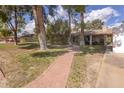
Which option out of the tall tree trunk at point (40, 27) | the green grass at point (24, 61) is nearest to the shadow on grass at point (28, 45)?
the green grass at point (24, 61)

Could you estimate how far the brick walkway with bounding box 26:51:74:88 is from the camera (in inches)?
237

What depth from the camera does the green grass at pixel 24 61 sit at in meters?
6.46

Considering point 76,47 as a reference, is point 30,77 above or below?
below

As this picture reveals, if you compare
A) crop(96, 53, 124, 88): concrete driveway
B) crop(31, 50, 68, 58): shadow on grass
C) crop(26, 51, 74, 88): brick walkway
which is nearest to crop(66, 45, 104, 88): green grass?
crop(26, 51, 74, 88): brick walkway

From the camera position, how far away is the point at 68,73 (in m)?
6.82

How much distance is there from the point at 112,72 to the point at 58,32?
318 cm

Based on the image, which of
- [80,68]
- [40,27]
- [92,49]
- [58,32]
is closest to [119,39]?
[92,49]

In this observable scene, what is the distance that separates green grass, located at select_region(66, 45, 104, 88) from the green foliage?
3.27ft

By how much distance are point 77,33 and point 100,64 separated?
2.69 metres
